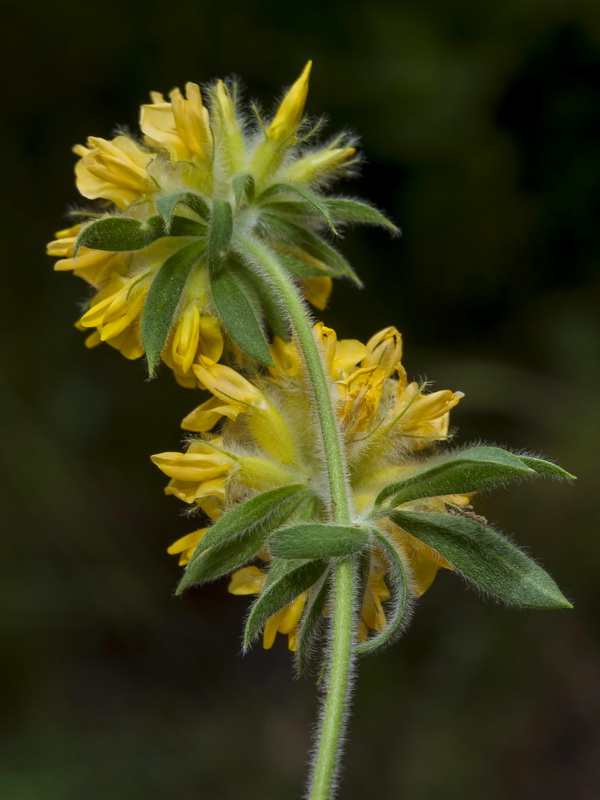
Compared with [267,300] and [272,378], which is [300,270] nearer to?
[267,300]

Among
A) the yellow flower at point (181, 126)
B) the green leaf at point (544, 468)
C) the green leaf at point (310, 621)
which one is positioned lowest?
the green leaf at point (310, 621)

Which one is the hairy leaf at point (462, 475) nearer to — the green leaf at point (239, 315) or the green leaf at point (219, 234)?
the green leaf at point (239, 315)

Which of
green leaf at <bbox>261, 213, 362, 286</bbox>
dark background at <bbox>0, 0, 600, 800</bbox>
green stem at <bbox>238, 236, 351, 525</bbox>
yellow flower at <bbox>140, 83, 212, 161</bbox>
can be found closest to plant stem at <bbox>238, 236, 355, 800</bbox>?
green stem at <bbox>238, 236, 351, 525</bbox>

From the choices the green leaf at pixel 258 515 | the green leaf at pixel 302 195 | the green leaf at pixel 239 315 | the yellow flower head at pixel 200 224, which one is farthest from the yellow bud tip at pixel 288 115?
the green leaf at pixel 258 515

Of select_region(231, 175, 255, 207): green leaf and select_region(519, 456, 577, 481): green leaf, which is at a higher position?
select_region(231, 175, 255, 207): green leaf

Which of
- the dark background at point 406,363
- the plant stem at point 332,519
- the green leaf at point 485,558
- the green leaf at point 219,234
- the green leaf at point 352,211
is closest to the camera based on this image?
the plant stem at point 332,519

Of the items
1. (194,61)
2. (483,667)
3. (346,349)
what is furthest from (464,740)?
(194,61)

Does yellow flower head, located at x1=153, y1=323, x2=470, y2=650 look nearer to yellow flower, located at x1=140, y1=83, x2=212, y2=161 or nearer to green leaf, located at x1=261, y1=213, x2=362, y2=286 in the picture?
green leaf, located at x1=261, y1=213, x2=362, y2=286
